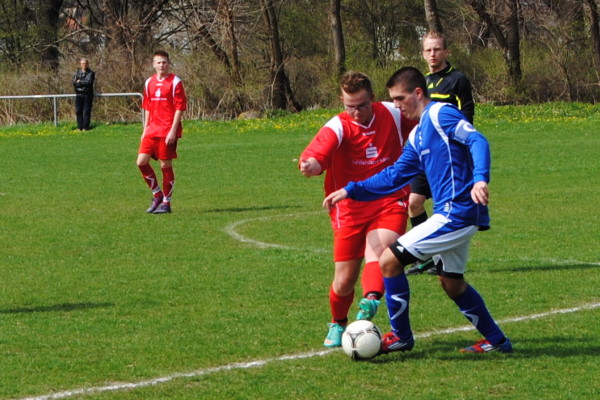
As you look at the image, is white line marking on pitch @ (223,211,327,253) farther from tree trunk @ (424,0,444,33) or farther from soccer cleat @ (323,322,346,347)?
tree trunk @ (424,0,444,33)

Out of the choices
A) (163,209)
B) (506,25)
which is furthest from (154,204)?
(506,25)

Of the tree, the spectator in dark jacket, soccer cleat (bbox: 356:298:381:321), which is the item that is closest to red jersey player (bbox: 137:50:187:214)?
soccer cleat (bbox: 356:298:381:321)

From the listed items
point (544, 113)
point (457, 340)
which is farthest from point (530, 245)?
point (544, 113)

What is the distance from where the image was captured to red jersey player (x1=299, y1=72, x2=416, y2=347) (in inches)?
247

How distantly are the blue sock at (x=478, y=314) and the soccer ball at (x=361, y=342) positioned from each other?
517 millimetres

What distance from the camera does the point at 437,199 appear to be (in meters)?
5.85

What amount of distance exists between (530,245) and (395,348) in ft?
14.4

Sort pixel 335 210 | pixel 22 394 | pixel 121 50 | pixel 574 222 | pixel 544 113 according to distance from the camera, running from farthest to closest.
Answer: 1. pixel 121 50
2. pixel 544 113
3. pixel 574 222
4. pixel 335 210
5. pixel 22 394

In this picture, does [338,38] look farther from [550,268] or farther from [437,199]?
[437,199]

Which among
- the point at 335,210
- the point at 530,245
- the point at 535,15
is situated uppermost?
the point at 535,15

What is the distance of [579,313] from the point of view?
711 cm

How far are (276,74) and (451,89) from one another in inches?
1029

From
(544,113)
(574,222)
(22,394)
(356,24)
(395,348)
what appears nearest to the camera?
(22,394)

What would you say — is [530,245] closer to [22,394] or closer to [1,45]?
[22,394]
